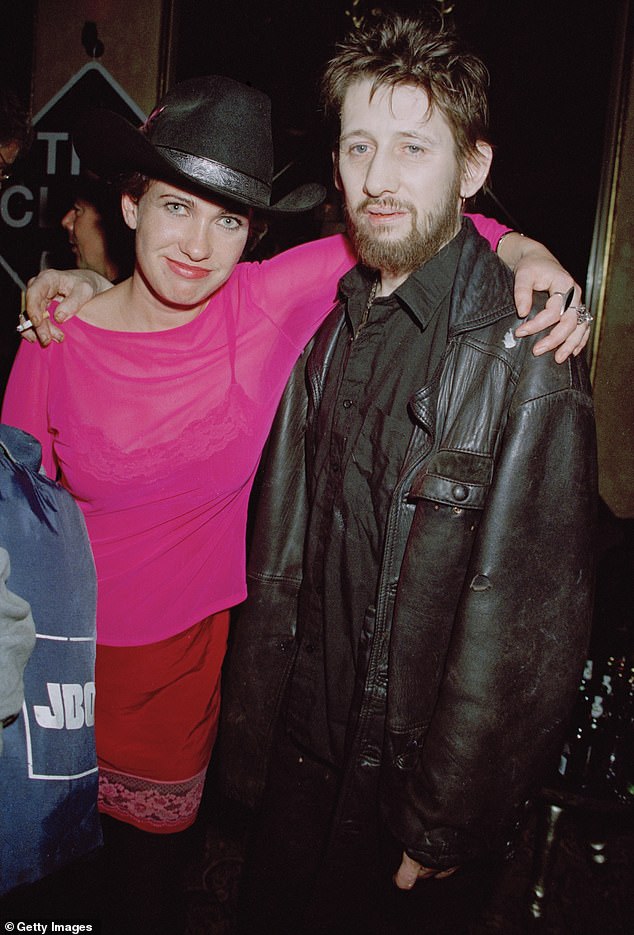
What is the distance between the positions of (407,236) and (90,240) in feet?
5.41

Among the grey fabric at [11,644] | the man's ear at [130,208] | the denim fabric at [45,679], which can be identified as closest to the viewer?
the grey fabric at [11,644]

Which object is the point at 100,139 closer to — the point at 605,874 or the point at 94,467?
the point at 94,467

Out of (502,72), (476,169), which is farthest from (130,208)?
(502,72)

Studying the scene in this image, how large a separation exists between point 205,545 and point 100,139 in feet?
3.31

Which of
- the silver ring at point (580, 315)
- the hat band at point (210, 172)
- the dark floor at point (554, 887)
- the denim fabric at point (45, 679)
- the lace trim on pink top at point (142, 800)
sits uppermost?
the hat band at point (210, 172)

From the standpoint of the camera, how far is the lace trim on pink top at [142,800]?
1.56 m

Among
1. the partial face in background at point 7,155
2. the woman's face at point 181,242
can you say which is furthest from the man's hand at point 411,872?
the partial face in background at point 7,155

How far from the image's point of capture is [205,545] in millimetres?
1562

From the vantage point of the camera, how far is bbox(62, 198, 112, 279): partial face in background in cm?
240

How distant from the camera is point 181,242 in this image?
56.2 inches

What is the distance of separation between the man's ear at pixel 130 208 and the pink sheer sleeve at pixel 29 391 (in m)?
0.38

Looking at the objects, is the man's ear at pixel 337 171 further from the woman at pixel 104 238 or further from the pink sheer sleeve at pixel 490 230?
the woman at pixel 104 238

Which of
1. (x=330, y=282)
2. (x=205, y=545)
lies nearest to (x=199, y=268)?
(x=330, y=282)

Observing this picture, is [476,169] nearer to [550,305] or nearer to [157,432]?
[550,305]
